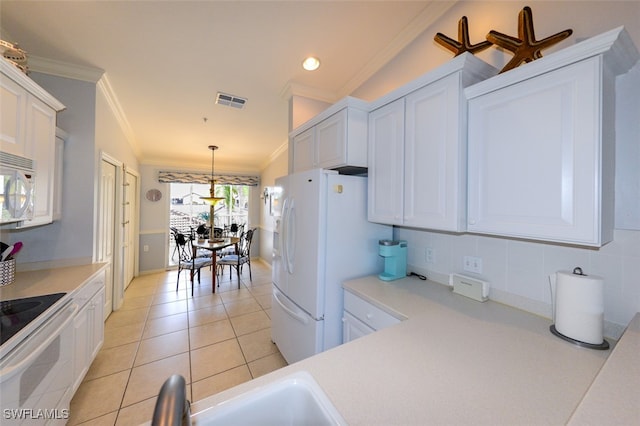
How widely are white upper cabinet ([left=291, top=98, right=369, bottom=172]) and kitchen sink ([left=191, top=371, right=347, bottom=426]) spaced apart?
1.48 meters

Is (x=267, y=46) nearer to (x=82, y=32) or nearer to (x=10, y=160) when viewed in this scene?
(x=82, y=32)

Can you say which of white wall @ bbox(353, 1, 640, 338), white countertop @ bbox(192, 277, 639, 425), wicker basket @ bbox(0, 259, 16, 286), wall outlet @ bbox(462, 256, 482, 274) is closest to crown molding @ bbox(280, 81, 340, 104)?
white wall @ bbox(353, 1, 640, 338)

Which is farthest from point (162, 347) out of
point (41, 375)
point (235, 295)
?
point (235, 295)

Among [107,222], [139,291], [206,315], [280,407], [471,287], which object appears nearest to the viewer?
[280,407]

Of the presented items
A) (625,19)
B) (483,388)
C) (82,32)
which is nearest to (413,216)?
(483,388)

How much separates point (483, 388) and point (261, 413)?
2.39 ft

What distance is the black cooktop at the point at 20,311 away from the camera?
3.66 ft

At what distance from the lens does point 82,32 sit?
6.08ft

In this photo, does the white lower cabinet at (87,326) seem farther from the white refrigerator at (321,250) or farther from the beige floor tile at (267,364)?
the white refrigerator at (321,250)

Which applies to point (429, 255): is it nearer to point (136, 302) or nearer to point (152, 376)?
point (152, 376)

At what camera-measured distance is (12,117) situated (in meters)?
1.44

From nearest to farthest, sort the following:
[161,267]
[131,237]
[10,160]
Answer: [10,160]
[131,237]
[161,267]

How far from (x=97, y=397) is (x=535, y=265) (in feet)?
10.5

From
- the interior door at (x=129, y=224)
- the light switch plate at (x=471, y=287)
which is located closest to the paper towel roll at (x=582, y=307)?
the light switch plate at (x=471, y=287)
